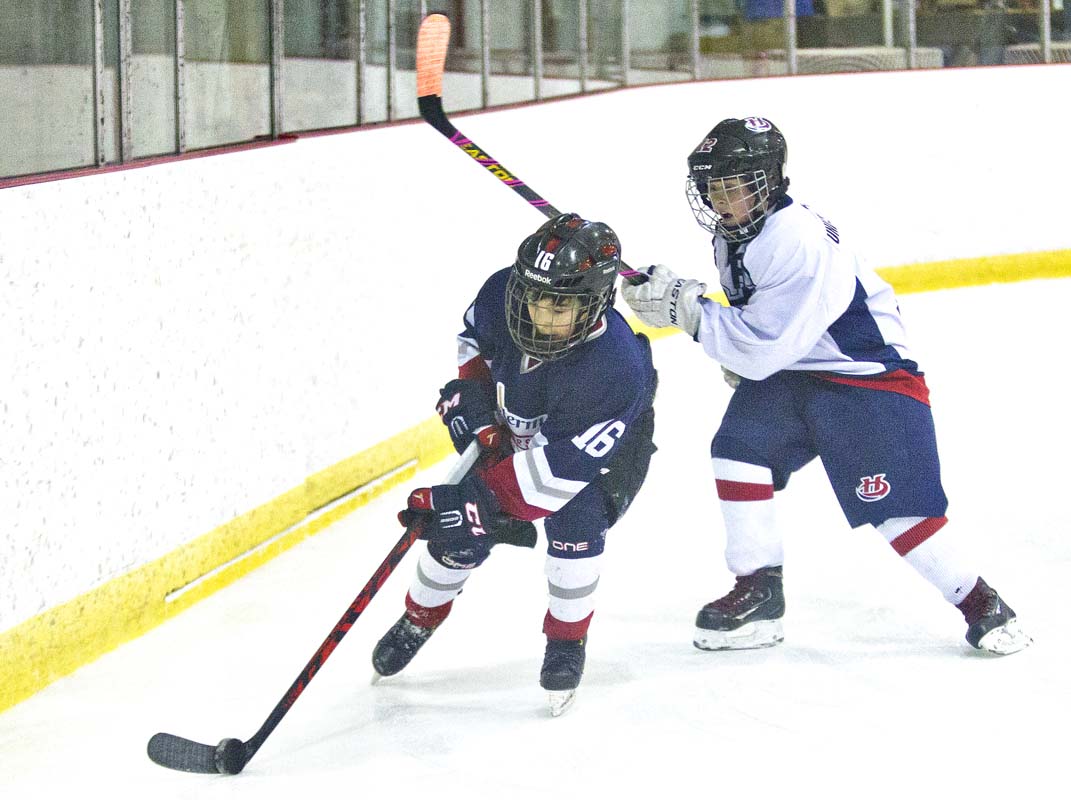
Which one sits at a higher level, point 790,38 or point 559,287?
point 790,38

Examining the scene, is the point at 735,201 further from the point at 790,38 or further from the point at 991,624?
the point at 790,38

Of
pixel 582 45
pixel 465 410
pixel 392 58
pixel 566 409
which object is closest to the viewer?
pixel 566 409

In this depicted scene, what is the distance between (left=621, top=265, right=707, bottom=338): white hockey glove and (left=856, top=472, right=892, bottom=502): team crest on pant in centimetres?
40

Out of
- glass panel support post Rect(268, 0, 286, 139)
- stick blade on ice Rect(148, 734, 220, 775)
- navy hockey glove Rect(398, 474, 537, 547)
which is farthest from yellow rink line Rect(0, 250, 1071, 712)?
glass panel support post Rect(268, 0, 286, 139)

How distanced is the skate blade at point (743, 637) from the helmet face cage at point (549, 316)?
2.45ft

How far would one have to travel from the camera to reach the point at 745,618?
2594 millimetres

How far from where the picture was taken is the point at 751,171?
2367 millimetres

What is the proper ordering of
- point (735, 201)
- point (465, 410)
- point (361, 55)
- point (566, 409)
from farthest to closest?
point (361, 55), point (735, 201), point (465, 410), point (566, 409)

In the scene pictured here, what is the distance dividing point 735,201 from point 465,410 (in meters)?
0.61

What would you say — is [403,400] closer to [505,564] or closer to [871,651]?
[505,564]

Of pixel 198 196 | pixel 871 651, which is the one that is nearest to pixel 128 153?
pixel 198 196

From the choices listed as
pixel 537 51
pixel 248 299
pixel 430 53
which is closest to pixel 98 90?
pixel 248 299

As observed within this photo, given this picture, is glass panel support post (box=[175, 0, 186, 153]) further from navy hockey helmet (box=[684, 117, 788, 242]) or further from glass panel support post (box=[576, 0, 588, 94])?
glass panel support post (box=[576, 0, 588, 94])

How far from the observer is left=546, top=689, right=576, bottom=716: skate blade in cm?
229
